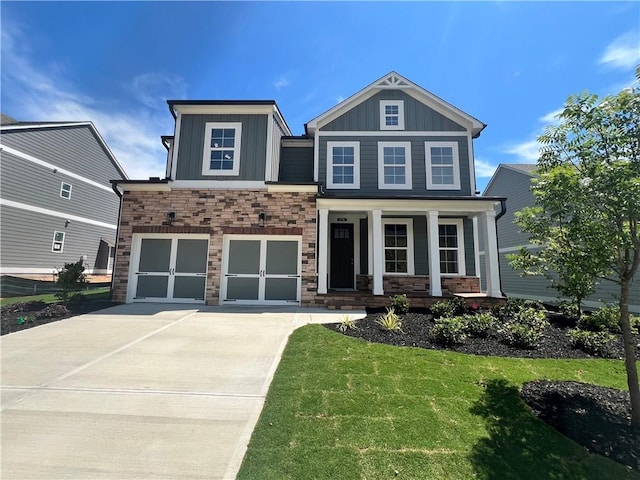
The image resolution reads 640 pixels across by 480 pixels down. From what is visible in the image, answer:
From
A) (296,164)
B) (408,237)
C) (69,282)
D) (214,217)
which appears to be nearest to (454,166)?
(408,237)

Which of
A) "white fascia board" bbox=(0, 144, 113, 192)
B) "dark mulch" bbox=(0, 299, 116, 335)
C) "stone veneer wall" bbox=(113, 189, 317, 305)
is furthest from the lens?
"white fascia board" bbox=(0, 144, 113, 192)

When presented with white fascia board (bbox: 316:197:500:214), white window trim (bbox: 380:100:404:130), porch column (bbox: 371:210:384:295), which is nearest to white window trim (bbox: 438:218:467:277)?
white fascia board (bbox: 316:197:500:214)

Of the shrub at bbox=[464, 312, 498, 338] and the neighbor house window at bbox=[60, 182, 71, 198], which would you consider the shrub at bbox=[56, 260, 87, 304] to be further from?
the neighbor house window at bbox=[60, 182, 71, 198]

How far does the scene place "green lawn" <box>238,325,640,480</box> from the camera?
96.1 inches

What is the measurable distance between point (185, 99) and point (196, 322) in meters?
8.01

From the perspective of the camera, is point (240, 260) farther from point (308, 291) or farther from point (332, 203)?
point (332, 203)

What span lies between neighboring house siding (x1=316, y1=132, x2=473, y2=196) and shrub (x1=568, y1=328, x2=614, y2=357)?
656 cm

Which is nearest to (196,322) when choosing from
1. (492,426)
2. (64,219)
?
(492,426)

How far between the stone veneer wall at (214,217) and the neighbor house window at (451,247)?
520 cm

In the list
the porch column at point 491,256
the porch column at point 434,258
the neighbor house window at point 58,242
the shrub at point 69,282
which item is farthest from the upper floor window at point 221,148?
the neighbor house window at point 58,242

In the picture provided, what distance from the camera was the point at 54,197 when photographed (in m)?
16.2

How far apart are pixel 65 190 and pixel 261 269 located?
15258 mm

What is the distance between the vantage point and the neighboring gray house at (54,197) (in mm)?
14000

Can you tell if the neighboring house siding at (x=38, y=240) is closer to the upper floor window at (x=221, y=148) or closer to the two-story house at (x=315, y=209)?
the two-story house at (x=315, y=209)
